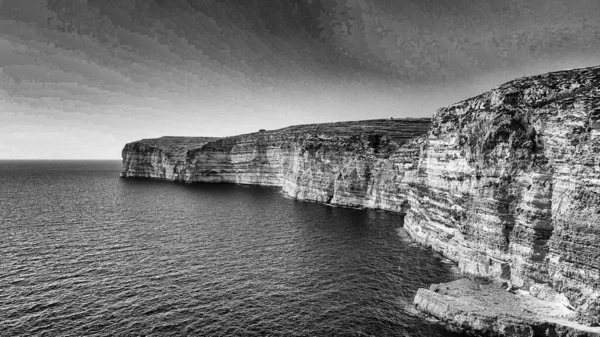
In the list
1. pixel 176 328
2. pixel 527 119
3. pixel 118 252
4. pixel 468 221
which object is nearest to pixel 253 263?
pixel 176 328

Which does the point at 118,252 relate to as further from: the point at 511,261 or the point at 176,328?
the point at 511,261

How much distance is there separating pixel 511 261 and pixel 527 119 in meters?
15.8

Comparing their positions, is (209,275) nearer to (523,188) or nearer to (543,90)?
(523,188)

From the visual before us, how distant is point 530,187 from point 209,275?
38522 mm

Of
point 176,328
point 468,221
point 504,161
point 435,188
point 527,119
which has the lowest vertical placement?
point 176,328

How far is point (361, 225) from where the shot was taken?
235 feet

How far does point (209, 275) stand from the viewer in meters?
44.0

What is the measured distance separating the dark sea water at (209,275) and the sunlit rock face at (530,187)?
8067mm

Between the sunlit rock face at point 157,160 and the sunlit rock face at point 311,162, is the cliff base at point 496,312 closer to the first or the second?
the sunlit rock face at point 311,162

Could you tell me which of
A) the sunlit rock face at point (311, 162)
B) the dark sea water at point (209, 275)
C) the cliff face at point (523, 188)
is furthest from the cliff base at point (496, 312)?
the sunlit rock face at point (311, 162)

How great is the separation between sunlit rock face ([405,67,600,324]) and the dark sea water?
807cm

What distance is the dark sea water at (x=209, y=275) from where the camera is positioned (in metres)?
32.3

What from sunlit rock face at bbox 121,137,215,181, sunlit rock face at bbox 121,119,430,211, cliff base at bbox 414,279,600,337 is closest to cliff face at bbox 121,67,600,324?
cliff base at bbox 414,279,600,337

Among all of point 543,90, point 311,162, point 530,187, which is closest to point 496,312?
point 530,187
